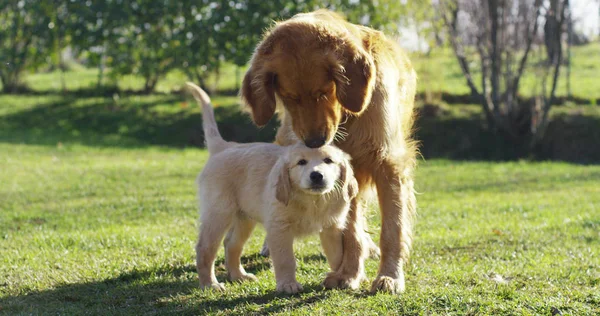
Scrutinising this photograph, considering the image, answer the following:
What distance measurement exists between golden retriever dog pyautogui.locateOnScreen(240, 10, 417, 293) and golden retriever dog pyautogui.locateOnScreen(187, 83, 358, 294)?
0.52 feet

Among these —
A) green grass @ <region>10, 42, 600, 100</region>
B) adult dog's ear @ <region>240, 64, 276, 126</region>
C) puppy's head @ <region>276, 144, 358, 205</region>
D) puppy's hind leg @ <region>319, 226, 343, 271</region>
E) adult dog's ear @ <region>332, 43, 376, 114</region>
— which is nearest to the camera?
puppy's head @ <region>276, 144, 358, 205</region>

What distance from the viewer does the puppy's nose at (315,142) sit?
14.5 feet

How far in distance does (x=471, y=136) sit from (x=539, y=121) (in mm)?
1546

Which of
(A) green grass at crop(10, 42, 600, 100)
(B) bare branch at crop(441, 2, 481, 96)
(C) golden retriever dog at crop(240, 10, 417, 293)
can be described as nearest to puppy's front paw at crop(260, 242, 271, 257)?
(C) golden retriever dog at crop(240, 10, 417, 293)

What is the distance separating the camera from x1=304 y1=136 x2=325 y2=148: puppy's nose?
4434 mm

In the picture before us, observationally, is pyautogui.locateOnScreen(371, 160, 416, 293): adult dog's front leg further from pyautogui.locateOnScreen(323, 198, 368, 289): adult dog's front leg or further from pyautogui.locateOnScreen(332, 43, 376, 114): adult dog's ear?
pyautogui.locateOnScreen(332, 43, 376, 114): adult dog's ear

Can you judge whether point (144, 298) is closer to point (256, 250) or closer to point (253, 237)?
point (256, 250)

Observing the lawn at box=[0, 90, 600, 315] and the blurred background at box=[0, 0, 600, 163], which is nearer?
the lawn at box=[0, 90, 600, 315]

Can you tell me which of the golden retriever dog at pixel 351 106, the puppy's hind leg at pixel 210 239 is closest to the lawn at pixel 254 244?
the puppy's hind leg at pixel 210 239

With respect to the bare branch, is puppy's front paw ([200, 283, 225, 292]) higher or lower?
lower

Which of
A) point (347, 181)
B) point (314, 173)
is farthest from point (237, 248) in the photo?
point (314, 173)

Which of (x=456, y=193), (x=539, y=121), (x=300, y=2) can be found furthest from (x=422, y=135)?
(x=456, y=193)

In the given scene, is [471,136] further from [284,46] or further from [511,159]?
[284,46]

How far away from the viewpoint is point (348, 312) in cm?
420
